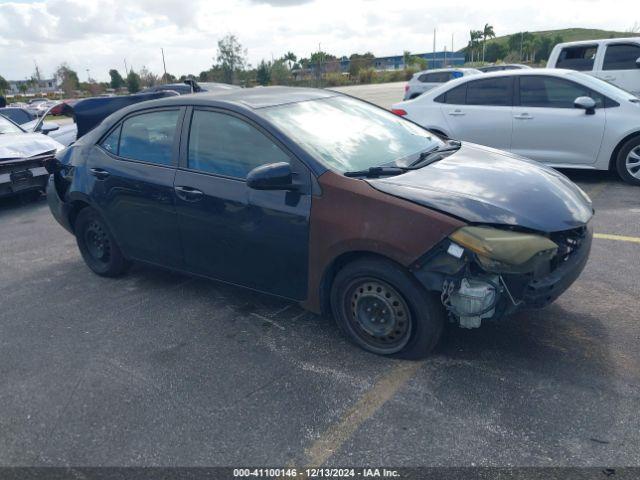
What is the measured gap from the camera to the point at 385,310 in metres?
3.23

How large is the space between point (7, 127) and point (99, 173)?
578 cm

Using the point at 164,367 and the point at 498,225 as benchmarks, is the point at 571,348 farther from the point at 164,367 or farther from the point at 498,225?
the point at 164,367

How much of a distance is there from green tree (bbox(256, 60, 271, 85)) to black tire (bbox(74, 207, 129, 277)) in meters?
43.6

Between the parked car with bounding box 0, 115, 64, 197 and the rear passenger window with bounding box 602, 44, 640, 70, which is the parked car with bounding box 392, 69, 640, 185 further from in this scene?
the parked car with bounding box 0, 115, 64, 197

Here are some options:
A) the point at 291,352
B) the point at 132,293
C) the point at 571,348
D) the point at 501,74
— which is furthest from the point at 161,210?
the point at 501,74

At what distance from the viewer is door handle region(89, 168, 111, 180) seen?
178 inches

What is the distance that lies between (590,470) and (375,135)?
2532 millimetres

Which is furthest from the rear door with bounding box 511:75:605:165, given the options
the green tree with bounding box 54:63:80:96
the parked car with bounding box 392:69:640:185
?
the green tree with bounding box 54:63:80:96

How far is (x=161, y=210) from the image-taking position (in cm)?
413

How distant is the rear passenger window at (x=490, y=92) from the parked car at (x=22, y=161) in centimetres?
630

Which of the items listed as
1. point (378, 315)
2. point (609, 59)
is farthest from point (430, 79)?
point (378, 315)

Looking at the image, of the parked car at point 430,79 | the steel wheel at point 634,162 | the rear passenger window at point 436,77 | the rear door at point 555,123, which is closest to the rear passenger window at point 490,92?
the rear door at point 555,123

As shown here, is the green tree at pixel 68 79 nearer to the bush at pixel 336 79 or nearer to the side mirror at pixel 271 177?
the bush at pixel 336 79

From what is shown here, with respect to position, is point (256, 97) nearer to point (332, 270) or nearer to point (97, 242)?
point (332, 270)
